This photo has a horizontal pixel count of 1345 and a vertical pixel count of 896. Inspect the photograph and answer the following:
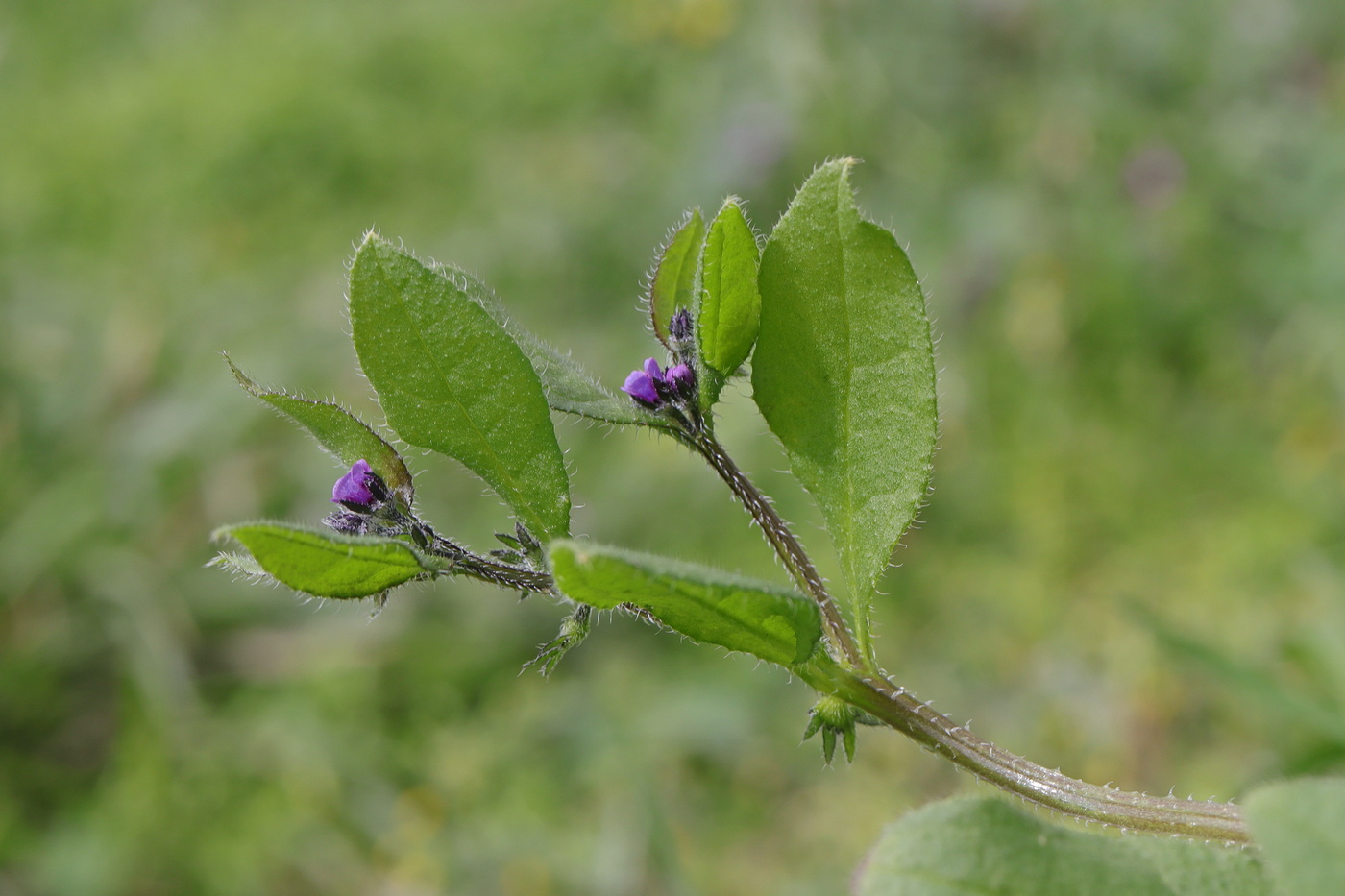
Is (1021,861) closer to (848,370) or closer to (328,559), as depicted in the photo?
(848,370)

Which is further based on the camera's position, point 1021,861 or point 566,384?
point 566,384

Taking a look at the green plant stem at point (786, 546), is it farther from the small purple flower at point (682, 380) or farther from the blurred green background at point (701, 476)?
the blurred green background at point (701, 476)

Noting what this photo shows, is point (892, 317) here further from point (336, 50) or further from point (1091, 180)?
point (336, 50)

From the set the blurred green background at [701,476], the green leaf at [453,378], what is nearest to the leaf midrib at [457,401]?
the green leaf at [453,378]

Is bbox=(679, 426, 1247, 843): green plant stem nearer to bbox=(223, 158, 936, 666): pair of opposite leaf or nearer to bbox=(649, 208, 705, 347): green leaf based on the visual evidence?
bbox=(223, 158, 936, 666): pair of opposite leaf

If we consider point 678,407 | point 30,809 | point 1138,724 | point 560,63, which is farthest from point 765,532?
point 560,63

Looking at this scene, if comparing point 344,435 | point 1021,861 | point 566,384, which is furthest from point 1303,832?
point 344,435
